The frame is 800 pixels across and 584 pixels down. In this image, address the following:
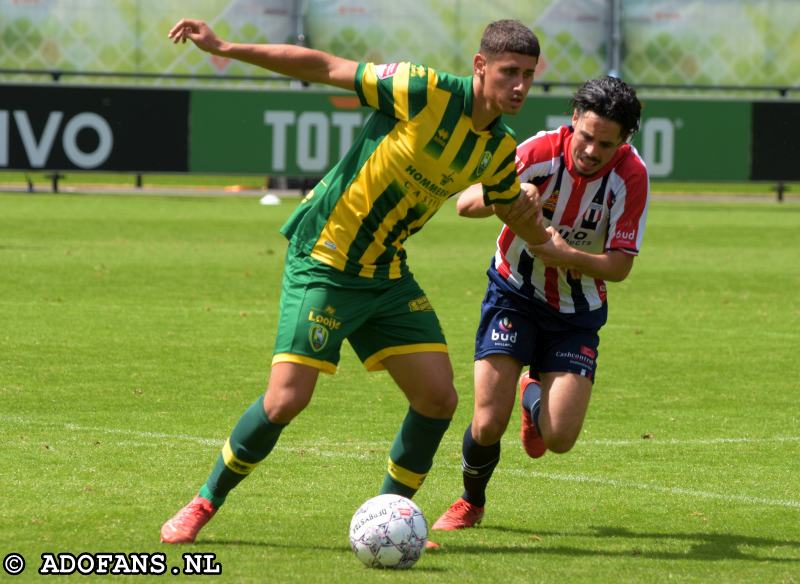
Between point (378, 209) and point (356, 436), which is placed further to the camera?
point (356, 436)

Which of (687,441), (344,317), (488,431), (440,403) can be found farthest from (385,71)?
(687,441)

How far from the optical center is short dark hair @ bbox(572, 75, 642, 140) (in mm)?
6703

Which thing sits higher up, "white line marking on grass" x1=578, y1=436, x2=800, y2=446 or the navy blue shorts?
the navy blue shorts

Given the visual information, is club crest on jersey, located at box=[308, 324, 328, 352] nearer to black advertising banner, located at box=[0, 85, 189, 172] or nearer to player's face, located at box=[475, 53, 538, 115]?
player's face, located at box=[475, 53, 538, 115]

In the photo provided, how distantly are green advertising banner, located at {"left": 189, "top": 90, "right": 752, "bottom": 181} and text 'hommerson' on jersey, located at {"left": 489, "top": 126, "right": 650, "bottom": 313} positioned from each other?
679 inches

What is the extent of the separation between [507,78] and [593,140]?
82 cm

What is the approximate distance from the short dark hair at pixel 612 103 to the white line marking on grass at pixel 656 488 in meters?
1.87

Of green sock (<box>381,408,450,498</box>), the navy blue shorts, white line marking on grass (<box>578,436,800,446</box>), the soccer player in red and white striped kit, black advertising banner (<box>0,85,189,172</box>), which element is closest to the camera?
green sock (<box>381,408,450,498</box>)

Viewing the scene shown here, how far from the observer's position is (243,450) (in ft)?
20.7

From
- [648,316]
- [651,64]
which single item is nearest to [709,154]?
[651,64]

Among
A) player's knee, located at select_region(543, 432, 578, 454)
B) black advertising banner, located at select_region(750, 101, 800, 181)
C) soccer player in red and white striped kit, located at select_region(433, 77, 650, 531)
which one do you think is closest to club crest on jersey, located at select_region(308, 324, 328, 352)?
soccer player in red and white striped kit, located at select_region(433, 77, 650, 531)

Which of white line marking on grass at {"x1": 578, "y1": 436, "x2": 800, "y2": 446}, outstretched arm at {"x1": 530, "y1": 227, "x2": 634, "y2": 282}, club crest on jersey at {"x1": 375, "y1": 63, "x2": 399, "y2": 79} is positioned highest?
club crest on jersey at {"x1": 375, "y1": 63, "x2": 399, "y2": 79}

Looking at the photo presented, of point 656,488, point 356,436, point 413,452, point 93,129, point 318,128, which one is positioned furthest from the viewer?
point 318,128

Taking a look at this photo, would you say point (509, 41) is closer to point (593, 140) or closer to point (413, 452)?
point (593, 140)
